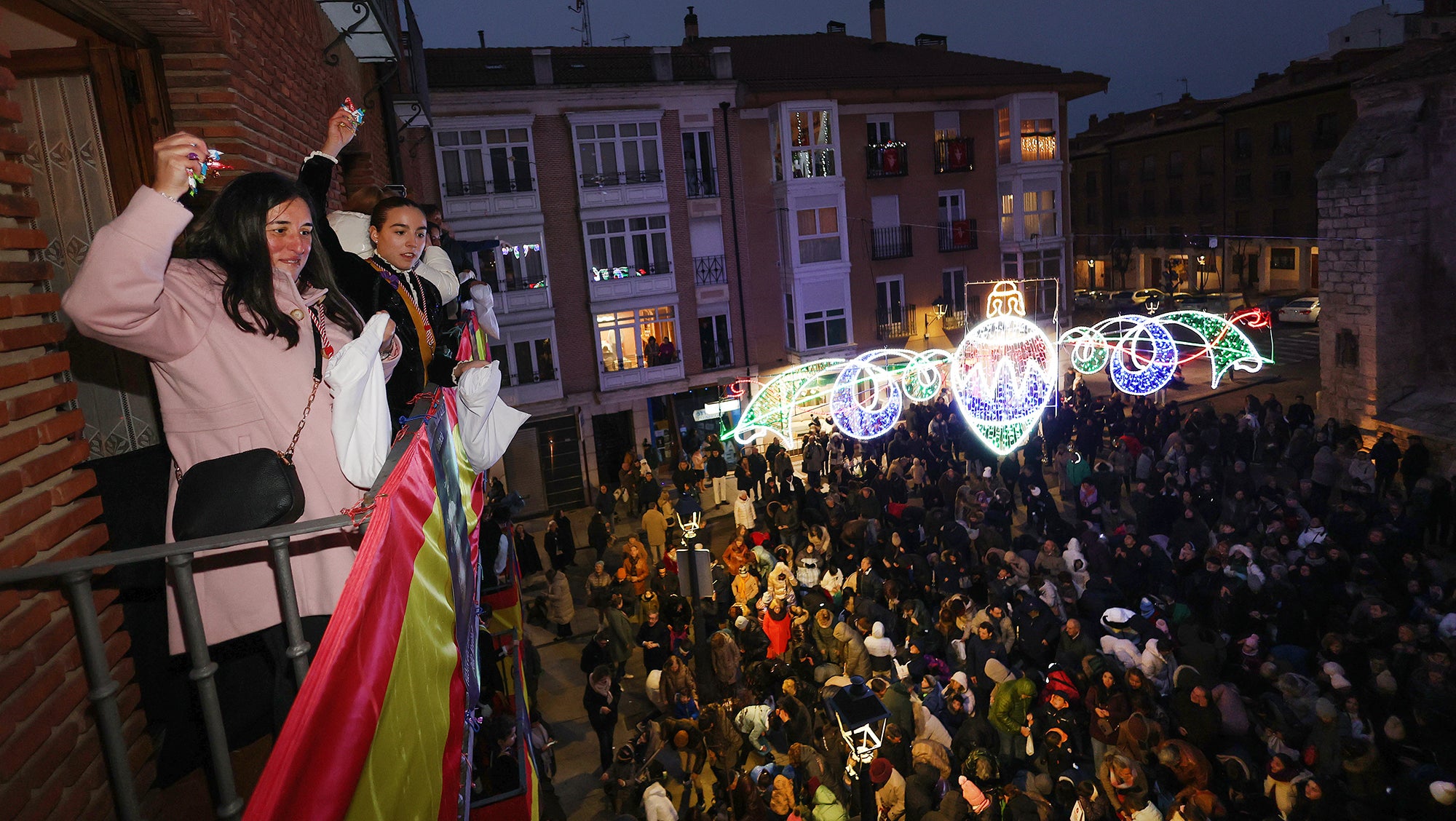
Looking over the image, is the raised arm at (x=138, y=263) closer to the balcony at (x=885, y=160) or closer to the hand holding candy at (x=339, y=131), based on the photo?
the hand holding candy at (x=339, y=131)

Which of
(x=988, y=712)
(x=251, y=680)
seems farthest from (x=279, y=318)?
(x=988, y=712)

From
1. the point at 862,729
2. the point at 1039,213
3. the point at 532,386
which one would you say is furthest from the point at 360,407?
the point at 1039,213

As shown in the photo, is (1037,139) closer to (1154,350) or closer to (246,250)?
(1154,350)

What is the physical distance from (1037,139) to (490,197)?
57.4 feet

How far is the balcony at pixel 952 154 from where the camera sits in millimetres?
26031

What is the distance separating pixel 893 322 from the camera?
1025 inches

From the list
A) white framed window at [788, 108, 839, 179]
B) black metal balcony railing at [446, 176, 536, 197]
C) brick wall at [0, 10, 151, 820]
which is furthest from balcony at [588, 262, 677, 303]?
brick wall at [0, 10, 151, 820]

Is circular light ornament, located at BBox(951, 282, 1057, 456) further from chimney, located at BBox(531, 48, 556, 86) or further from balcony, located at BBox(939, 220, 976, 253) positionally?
chimney, located at BBox(531, 48, 556, 86)

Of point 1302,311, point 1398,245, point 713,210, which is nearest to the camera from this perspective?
point 1398,245

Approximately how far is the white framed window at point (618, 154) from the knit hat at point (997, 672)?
17.5 meters

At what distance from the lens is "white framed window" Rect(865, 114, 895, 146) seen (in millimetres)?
25250

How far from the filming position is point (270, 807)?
1.52 m

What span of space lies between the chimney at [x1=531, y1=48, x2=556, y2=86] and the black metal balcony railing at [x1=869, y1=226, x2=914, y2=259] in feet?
34.7

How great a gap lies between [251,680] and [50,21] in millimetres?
3284
